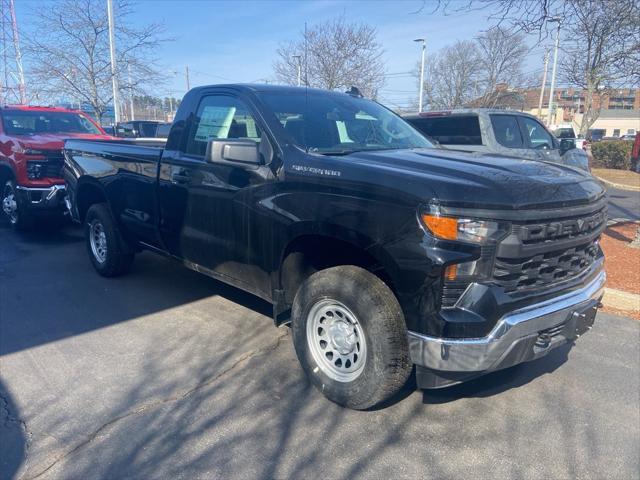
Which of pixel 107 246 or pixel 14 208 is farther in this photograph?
pixel 14 208

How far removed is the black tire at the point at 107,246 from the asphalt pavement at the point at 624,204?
30.6ft

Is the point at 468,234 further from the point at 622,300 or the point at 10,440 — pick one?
the point at 622,300

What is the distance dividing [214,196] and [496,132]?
5.82m

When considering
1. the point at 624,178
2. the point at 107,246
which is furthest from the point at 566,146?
the point at 624,178

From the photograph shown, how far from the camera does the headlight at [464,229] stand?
267cm

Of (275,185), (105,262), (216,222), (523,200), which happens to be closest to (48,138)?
(105,262)

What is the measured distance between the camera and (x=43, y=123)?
9117 millimetres

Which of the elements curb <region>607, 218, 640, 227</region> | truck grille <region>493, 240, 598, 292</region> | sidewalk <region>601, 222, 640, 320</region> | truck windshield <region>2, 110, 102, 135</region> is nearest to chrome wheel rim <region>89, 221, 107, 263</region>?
truck windshield <region>2, 110, 102, 135</region>

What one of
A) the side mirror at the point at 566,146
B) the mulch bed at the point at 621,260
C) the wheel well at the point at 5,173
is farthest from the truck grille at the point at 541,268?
the wheel well at the point at 5,173

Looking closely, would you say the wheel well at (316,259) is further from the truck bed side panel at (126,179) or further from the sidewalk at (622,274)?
the sidewalk at (622,274)

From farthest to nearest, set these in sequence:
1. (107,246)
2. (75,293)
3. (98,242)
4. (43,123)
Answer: (43,123) → (98,242) → (107,246) → (75,293)

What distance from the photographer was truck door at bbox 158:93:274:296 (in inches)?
152

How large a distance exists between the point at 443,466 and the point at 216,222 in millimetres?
2432

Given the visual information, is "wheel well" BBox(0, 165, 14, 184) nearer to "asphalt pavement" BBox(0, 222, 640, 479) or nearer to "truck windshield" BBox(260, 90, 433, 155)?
"asphalt pavement" BBox(0, 222, 640, 479)
